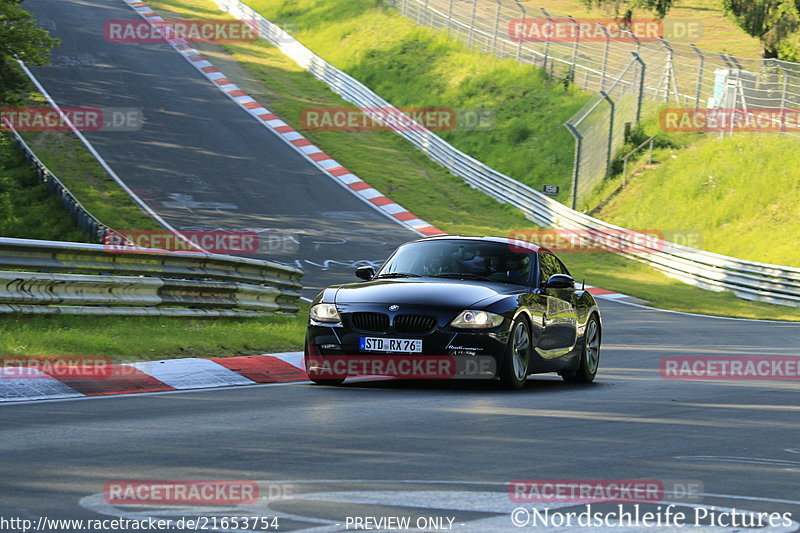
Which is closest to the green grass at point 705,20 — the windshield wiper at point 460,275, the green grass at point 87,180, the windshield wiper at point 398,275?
the green grass at point 87,180

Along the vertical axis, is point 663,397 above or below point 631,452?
below

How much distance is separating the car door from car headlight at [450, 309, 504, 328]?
1.08 m

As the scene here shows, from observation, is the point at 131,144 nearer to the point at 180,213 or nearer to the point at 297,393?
the point at 180,213

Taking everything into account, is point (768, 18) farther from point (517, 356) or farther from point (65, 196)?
point (517, 356)

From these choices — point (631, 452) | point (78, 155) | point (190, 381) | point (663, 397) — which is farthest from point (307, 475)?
point (78, 155)

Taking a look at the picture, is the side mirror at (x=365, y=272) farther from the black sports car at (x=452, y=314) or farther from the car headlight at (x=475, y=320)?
the car headlight at (x=475, y=320)

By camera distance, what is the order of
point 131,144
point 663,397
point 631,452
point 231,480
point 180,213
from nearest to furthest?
point 231,480 → point 631,452 → point 663,397 → point 180,213 → point 131,144

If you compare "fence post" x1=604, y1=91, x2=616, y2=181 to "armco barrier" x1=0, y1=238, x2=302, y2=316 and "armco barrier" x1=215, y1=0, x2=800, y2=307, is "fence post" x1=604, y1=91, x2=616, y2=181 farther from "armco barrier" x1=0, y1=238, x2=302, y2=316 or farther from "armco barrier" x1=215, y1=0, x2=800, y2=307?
"armco barrier" x1=0, y1=238, x2=302, y2=316

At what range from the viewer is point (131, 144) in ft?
118

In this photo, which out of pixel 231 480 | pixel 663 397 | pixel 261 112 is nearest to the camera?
pixel 231 480

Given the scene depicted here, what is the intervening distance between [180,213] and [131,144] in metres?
7.28

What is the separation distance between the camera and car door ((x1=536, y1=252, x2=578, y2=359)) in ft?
37.3

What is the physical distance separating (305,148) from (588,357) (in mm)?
27507
